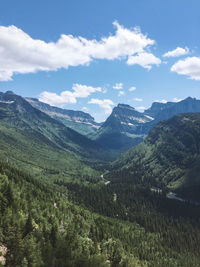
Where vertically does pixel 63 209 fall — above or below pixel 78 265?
below

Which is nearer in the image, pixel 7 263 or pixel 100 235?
pixel 7 263

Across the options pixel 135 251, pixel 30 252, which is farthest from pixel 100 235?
pixel 30 252

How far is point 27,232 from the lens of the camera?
84250 millimetres

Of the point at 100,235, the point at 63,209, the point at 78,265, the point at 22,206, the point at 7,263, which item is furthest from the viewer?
the point at 63,209

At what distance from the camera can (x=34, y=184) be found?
199625mm

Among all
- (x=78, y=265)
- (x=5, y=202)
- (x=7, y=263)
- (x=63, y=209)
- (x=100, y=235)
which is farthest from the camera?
(x=63, y=209)

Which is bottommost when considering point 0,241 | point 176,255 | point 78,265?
point 176,255

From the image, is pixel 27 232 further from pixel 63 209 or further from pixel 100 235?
pixel 63 209

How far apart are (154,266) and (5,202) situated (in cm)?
11056

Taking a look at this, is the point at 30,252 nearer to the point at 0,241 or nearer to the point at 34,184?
the point at 0,241

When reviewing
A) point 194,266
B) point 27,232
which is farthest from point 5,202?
point 194,266

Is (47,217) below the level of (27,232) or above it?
below

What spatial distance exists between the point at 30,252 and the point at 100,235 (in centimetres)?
9497

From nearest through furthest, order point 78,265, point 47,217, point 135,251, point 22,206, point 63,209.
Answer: point 78,265
point 22,206
point 47,217
point 135,251
point 63,209
